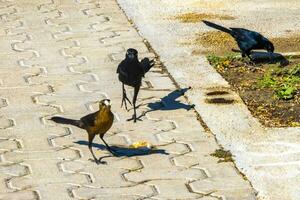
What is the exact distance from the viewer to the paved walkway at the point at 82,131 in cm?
886

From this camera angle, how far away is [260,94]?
441 inches

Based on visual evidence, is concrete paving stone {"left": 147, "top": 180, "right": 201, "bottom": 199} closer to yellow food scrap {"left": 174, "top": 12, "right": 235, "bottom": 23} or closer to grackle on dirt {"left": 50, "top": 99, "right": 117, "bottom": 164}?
grackle on dirt {"left": 50, "top": 99, "right": 117, "bottom": 164}

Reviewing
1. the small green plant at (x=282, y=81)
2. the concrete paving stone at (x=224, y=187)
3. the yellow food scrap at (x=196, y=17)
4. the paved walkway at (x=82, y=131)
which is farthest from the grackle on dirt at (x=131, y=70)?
the yellow food scrap at (x=196, y=17)

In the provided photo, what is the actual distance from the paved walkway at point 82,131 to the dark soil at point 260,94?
70 centimetres

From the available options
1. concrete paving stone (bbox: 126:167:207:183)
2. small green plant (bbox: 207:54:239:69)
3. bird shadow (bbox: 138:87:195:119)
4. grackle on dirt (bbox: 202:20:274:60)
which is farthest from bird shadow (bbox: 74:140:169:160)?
grackle on dirt (bbox: 202:20:274:60)

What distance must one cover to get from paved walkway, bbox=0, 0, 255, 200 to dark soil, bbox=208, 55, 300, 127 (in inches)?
27.6

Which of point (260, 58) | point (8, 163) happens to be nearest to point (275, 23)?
point (260, 58)

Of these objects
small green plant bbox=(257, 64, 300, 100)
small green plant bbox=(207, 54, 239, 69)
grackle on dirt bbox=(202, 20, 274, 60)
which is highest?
grackle on dirt bbox=(202, 20, 274, 60)

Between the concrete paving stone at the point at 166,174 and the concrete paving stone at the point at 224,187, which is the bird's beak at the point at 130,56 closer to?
the concrete paving stone at the point at 166,174

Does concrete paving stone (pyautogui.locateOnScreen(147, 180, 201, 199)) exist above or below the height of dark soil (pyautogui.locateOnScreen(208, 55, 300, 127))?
above

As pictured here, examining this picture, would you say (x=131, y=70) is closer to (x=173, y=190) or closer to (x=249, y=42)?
(x=173, y=190)

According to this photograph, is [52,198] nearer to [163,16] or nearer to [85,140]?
[85,140]

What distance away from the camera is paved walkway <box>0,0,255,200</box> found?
29.1 ft

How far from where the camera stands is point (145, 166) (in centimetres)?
933
